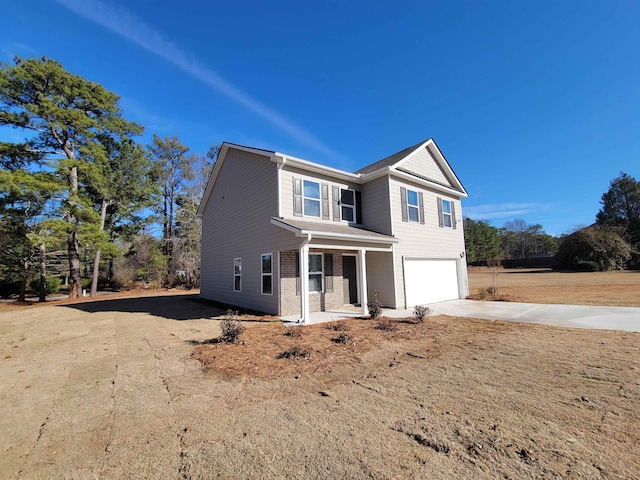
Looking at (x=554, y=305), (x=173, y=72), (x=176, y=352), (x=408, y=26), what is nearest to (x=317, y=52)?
(x=408, y=26)

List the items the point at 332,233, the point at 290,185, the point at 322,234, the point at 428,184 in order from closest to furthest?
1. the point at 322,234
2. the point at 332,233
3. the point at 290,185
4. the point at 428,184

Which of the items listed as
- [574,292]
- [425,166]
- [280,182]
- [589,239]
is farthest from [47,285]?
[589,239]

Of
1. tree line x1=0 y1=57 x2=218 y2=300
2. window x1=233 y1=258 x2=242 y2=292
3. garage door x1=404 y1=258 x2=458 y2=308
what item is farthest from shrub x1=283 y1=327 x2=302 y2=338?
tree line x1=0 y1=57 x2=218 y2=300

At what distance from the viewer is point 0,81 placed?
636 inches

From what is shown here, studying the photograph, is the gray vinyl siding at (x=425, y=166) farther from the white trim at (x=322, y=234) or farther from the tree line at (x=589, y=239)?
the tree line at (x=589, y=239)

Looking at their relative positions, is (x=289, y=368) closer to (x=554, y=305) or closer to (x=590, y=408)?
(x=590, y=408)

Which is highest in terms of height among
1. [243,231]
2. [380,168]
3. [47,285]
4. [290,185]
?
[380,168]

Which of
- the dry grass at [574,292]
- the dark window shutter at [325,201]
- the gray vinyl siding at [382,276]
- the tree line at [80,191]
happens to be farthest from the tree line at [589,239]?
the tree line at [80,191]

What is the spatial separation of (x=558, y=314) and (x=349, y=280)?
23.3ft

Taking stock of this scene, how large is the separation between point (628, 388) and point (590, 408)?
1.05 meters

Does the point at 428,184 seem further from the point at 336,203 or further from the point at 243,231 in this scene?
the point at 243,231

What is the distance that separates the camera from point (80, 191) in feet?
64.3

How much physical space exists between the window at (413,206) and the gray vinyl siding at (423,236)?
0.22 m

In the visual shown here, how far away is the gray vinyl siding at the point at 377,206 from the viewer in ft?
39.1
